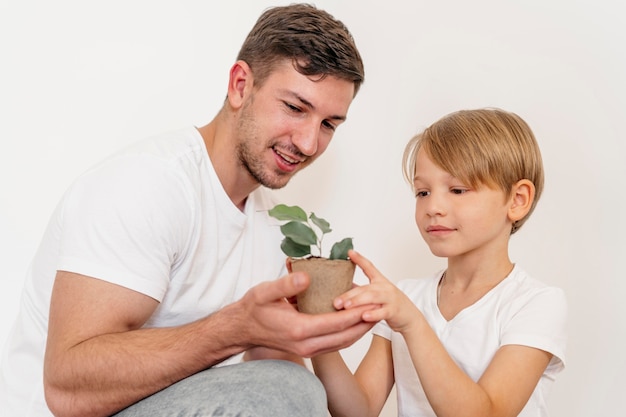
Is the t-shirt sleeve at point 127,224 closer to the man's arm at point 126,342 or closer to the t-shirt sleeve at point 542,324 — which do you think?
the man's arm at point 126,342

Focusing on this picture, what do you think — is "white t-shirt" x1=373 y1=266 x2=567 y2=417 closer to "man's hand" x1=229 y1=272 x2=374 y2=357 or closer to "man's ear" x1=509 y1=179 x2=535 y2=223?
"man's ear" x1=509 y1=179 x2=535 y2=223

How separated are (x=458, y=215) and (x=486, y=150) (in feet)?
0.67

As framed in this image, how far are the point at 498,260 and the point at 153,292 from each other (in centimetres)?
98

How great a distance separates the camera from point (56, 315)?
5.10ft

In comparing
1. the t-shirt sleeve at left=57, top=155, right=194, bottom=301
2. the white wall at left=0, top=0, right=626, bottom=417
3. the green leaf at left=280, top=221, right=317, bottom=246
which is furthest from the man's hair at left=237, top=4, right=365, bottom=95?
the white wall at left=0, top=0, right=626, bottom=417

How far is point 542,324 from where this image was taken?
1762mm

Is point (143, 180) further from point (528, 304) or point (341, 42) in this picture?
point (528, 304)

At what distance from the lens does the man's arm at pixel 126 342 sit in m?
1.43

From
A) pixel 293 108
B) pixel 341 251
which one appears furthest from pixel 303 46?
pixel 341 251

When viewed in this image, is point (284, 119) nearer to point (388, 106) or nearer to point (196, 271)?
point (196, 271)

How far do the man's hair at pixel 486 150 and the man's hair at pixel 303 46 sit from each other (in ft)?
1.05

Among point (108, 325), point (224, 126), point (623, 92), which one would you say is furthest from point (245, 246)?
point (623, 92)

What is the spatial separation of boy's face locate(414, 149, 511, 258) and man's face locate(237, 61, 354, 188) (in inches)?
13.6

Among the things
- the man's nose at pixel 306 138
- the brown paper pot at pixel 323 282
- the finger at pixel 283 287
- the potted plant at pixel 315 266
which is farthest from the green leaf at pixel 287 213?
the man's nose at pixel 306 138
